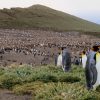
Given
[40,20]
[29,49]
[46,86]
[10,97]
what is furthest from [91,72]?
[40,20]

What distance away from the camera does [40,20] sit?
92.0 metres

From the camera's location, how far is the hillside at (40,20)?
275 feet

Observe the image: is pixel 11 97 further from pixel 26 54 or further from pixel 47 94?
pixel 26 54

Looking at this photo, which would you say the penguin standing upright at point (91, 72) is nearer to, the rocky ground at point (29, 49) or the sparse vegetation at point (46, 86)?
the sparse vegetation at point (46, 86)

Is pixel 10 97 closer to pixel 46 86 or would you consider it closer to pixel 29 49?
pixel 46 86

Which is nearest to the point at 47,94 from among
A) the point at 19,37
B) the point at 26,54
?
the point at 26,54

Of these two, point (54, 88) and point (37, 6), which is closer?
point (54, 88)

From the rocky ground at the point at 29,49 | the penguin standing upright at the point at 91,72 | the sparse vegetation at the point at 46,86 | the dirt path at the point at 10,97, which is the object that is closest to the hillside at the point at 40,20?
the rocky ground at the point at 29,49

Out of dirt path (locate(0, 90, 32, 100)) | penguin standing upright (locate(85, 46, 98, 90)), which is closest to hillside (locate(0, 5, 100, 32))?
dirt path (locate(0, 90, 32, 100))

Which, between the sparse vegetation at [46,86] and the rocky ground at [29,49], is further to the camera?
the rocky ground at [29,49]

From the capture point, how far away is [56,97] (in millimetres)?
9781

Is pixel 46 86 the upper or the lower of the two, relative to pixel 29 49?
upper

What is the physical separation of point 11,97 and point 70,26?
80979 millimetres

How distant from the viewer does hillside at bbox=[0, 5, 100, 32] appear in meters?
83.9
